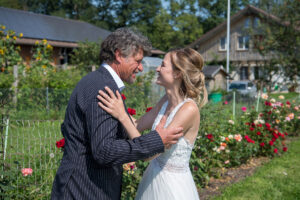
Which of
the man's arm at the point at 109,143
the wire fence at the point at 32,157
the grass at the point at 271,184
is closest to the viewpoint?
the man's arm at the point at 109,143

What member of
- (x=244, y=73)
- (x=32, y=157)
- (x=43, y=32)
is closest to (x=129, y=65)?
(x=32, y=157)

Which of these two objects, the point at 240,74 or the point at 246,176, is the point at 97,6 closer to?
the point at 240,74

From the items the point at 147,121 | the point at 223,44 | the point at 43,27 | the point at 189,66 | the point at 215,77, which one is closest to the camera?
the point at 189,66

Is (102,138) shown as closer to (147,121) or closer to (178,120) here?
(178,120)

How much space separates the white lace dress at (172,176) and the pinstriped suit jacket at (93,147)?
1.89 feet

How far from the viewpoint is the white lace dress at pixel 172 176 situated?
2.32m

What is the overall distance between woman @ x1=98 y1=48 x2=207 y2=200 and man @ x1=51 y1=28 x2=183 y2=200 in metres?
0.36

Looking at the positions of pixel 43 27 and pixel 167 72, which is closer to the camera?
pixel 167 72

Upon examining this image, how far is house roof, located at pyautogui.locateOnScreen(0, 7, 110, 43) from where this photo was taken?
18.4 m

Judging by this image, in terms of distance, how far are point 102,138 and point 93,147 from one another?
0.07 m

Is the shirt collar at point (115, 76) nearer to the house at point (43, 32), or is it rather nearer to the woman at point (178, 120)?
the woman at point (178, 120)

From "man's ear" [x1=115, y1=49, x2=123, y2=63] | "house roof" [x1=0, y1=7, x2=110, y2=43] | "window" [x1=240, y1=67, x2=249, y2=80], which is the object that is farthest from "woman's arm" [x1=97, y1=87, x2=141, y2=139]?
"window" [x1=240, y1=67, x2=249, y2=80]

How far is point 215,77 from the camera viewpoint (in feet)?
66.7

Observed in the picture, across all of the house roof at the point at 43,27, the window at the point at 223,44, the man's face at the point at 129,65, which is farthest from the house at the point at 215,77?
the man's face at the point at 129,65
